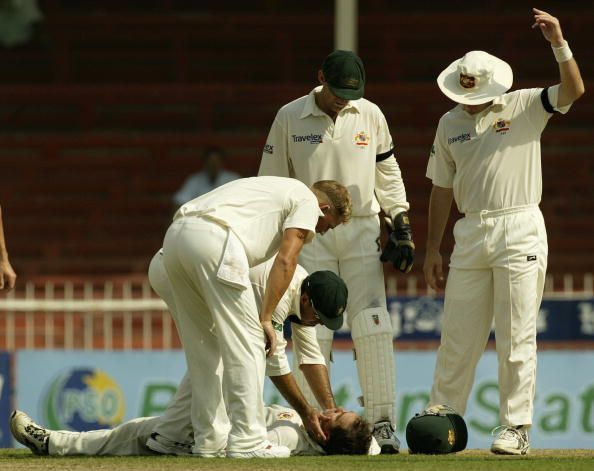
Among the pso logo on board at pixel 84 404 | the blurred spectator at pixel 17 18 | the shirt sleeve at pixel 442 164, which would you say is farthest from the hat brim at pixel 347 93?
the blurred spectator at pixel 17 18

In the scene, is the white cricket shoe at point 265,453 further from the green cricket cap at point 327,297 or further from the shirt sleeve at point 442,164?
the shirt sleeve at point 442,164

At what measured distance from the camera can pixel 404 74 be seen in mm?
17281

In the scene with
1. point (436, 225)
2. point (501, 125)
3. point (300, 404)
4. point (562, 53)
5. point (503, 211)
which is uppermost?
point (562, 53)

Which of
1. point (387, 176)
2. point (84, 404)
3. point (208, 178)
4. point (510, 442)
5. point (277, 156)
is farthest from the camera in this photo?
point (208, 178)

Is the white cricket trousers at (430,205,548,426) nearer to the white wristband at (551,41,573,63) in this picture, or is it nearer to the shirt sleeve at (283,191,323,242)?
the white wristband at (551,41,573,63)

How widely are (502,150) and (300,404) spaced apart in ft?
5.60

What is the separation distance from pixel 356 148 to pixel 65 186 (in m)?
8.51

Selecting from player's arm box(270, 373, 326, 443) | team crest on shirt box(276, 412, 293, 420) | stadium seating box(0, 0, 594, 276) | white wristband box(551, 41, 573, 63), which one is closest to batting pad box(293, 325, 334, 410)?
team crest on shirt box(276, 412, 293, 420)

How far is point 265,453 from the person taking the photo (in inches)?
275

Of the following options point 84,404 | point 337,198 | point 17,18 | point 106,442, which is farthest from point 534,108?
point 17,18

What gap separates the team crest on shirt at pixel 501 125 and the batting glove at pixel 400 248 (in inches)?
33.6

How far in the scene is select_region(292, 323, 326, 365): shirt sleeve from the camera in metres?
7.55

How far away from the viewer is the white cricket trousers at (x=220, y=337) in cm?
693

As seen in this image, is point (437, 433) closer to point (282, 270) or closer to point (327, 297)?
point (327, 297)
